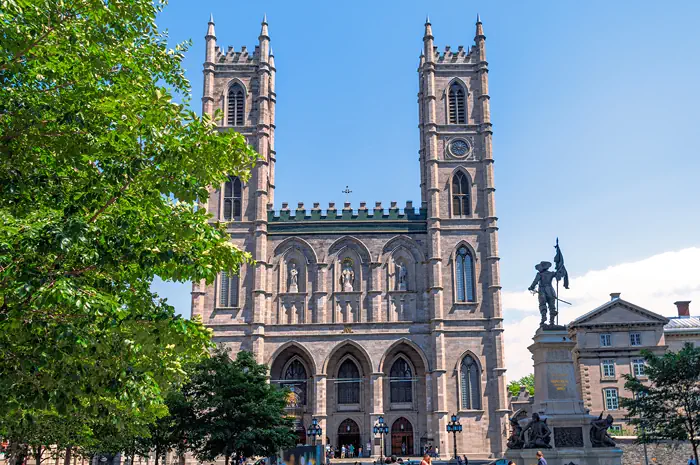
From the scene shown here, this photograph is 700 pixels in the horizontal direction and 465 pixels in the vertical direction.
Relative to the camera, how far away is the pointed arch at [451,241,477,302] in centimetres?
5494

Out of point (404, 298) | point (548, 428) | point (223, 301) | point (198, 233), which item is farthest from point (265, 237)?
point (198, 233)

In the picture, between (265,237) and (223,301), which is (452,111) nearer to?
(265,237)

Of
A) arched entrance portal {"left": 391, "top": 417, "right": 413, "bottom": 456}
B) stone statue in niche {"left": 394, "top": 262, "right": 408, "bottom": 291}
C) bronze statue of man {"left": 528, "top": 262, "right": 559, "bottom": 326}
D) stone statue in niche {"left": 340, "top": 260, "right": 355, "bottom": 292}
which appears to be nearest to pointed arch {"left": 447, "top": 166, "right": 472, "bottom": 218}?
stone statue in niche {"left": 394, "top": 262, "right": 408, "bottom": 291}

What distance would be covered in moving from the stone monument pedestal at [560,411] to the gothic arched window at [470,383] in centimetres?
2933

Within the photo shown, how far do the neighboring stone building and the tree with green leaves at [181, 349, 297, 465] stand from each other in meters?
29.3

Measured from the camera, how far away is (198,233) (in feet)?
37.9

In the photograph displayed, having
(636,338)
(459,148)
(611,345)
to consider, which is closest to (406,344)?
(459,148)

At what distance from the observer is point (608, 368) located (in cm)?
5659

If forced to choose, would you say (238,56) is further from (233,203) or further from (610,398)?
(610,398)

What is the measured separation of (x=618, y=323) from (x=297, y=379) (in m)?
26.6

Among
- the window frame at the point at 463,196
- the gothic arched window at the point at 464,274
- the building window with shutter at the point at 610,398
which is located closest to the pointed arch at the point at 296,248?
the gothic arched window at the point at 464,274

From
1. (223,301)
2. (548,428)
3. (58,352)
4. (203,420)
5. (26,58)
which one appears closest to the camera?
(58,352)

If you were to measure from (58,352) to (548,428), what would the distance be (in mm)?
16667

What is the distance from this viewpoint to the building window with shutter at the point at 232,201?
56.5 meters
